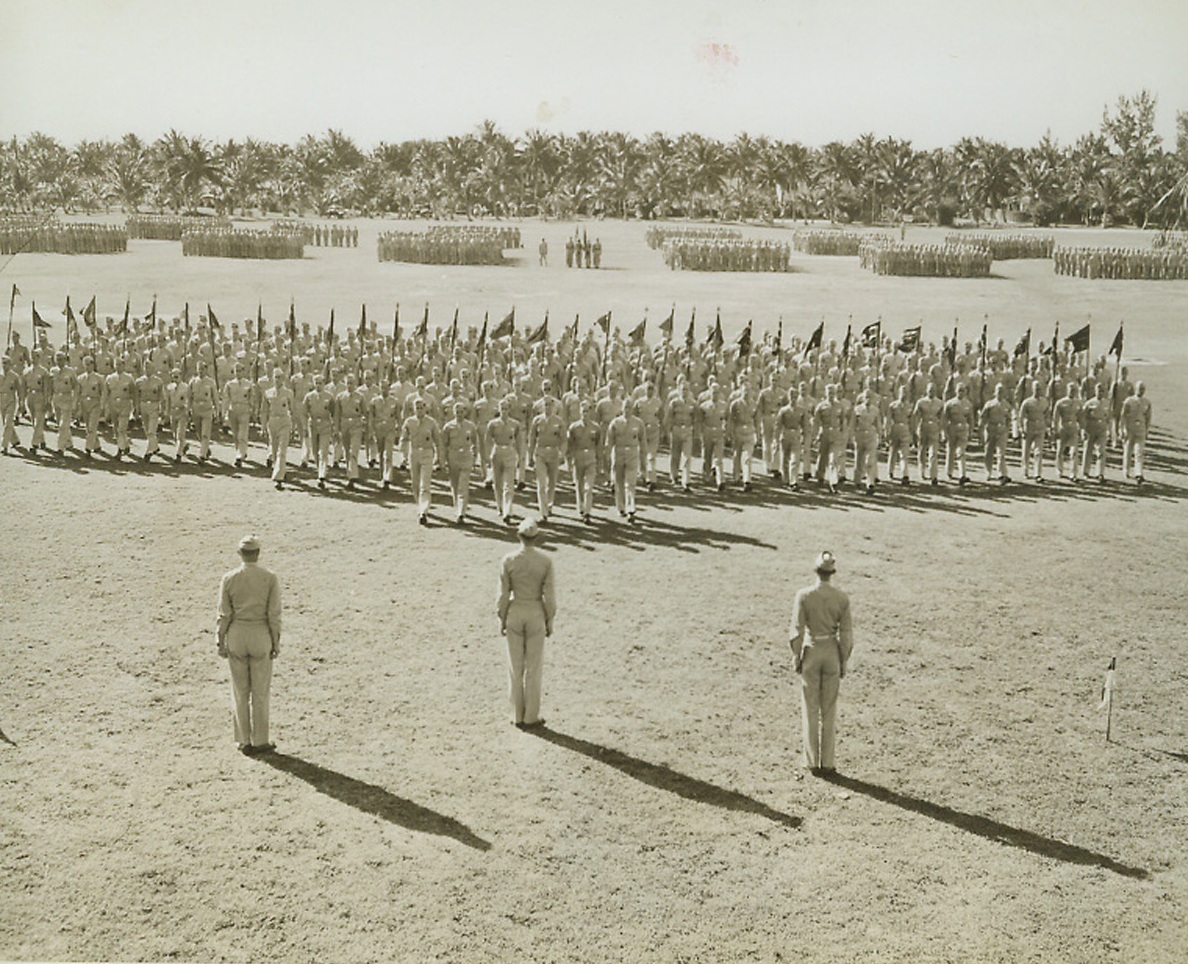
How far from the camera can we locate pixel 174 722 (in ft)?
30.3

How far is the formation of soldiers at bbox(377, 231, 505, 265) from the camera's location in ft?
Result: 157

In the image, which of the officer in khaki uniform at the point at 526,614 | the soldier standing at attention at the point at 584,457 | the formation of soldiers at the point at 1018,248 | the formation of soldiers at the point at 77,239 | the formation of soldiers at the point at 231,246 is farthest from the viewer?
the formation of soldiers at the point at 1018,248

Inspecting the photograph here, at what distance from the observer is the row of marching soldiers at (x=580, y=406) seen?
15.8m

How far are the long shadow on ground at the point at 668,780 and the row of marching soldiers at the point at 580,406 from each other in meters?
6.43

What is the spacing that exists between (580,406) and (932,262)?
33.1 metres

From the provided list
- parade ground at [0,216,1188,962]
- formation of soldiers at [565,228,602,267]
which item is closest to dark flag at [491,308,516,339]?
parade ground at [0,216,1188,962]

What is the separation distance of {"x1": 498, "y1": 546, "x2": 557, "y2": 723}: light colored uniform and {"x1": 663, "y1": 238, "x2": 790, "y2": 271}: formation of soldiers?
39.2 m

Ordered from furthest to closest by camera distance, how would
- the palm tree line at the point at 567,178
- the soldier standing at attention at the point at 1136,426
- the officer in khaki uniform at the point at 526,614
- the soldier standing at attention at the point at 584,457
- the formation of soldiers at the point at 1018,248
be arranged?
Result: the palm tree line at the point at 567,178 → the formation of soldiers at the point at 1018,248 → the soldier standing at attention at the point at 1136,426 → the soldier standing at attention at the point at 584,457 → the officer in khaki uniform at the point at 526,614

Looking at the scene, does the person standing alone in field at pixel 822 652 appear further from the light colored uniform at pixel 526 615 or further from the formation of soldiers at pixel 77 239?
the formation of soldiers at pixel 77 239

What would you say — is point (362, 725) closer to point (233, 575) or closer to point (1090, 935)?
point (233, 575)

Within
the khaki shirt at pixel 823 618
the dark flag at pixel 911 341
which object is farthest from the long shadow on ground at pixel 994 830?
the dark flag at pixel 911 341

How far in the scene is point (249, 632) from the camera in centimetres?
865

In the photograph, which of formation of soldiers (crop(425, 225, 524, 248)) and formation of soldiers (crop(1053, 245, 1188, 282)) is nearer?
formation of soldiers (crop(1053, 245, 1188, 282))

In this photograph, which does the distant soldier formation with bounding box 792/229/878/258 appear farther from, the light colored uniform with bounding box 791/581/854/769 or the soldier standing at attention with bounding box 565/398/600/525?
the light colored uniform with bounding box 791/581/854/769
